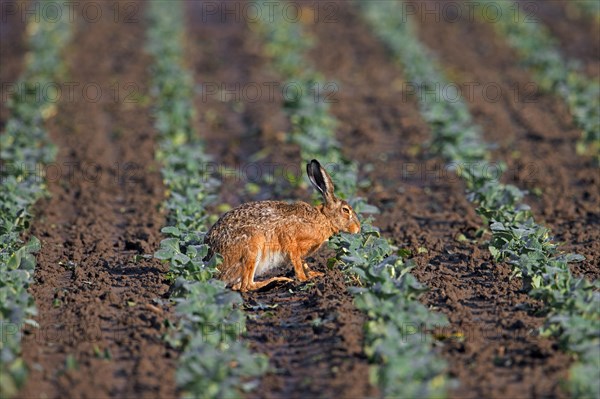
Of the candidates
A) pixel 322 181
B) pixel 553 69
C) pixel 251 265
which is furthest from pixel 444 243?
pixel 553 69

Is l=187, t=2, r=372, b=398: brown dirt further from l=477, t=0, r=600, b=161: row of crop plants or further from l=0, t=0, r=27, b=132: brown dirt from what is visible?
l=477, t=0, r=600, b=161: row of crop plants

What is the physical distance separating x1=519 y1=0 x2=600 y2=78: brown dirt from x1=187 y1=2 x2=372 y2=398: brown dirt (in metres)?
7.12

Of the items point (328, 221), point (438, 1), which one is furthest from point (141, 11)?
point (328, 221)

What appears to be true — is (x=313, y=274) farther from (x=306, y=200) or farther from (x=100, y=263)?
(x=306, y=200)

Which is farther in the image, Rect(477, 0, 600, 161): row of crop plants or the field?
Rect(477, 0, 600, 161): row of crop plants

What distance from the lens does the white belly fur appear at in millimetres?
8844

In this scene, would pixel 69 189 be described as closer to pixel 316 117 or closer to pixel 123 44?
pixel 316 117

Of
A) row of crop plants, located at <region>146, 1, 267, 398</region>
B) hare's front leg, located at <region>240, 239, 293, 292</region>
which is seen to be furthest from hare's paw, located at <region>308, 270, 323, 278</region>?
row of crop plants, located at <region>146, 1, 267, 398</region>

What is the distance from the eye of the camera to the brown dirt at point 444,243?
678 cm

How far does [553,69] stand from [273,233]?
12.6m

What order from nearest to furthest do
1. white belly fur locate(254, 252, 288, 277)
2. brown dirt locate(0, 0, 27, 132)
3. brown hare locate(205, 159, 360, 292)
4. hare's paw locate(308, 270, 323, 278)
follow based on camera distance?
brown hare locate(205, 159, 360, 292) < white belly fur locate(254, 252, 288, 277) < hare's paw locate(308, 270, 323, 278) < brown dirt locate(0, 0, 27, 132)

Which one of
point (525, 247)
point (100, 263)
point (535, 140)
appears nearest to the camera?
point (525, 247)

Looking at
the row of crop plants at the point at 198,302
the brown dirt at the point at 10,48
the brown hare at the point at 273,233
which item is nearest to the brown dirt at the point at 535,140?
the brown hare at the point at 273,233

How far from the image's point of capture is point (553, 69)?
19.9 metres
